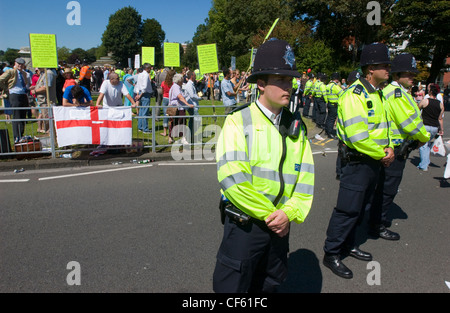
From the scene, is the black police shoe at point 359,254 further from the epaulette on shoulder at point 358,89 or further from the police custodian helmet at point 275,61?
the police custodian helmet at point 275,61

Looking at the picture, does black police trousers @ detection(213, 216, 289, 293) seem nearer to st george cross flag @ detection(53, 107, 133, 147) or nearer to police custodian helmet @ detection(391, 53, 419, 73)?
police custodian helmet @ detection(391, 53, 419, 73)

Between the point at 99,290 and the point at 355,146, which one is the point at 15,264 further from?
the point at 355,146

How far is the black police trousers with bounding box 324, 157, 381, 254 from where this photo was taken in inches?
138

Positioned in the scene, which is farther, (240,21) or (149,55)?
(240,21)

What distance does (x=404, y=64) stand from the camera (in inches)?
169

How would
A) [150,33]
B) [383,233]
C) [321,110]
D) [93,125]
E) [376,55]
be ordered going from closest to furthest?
1. [376,55]
2. [383,233]
3. [93,125]
4. [321,110]
5. [150,33]

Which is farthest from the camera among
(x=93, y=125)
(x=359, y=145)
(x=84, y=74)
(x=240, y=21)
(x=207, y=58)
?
(x=240, y=21)

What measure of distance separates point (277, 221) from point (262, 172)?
303 millimetres

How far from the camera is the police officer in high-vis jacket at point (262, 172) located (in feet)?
6.55

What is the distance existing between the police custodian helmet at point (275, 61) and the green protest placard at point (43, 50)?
24.0 ft

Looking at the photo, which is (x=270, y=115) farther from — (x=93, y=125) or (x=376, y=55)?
(x=93, y=125)

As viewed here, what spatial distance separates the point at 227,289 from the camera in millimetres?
2096

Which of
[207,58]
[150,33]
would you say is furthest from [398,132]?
[150,33]
